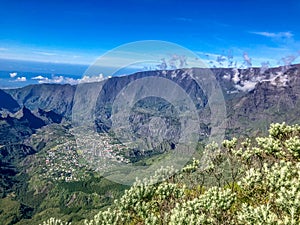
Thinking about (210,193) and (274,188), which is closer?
(274,188)

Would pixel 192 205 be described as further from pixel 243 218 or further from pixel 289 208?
pixel 289 208

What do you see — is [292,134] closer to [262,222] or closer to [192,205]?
[192,205]

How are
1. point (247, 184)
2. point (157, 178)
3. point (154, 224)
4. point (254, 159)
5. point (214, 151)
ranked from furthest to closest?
point (214, 151), point (254, 159), point (157, 178), point (154, 224), point (247, 184)

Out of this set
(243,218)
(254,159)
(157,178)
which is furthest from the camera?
(254,159)

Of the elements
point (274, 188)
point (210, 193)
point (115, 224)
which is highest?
point (274, 188)

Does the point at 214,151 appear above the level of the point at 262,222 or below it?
below

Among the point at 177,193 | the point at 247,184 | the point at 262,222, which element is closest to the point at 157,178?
the point at 177,193

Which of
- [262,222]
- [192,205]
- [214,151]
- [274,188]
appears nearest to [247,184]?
[274,188]
